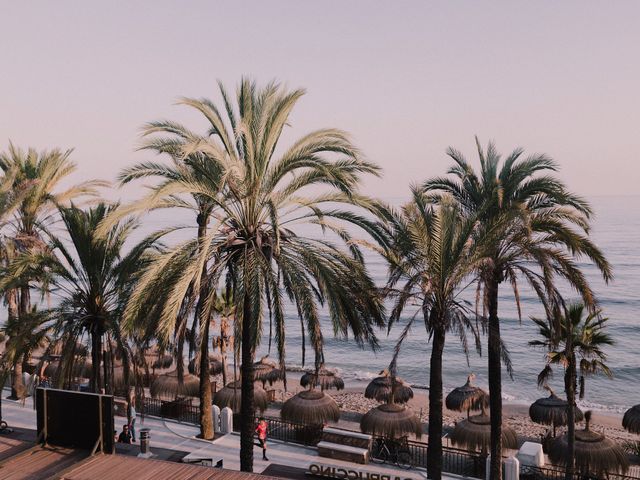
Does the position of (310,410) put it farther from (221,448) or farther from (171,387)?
(171,387)

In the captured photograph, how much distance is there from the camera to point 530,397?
46.4 m

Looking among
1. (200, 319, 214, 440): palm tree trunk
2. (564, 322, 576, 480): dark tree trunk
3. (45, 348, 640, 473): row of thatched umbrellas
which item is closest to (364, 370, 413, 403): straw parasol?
(45, 348, 640, 473): row of thatched umbrellas

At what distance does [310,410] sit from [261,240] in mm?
12125

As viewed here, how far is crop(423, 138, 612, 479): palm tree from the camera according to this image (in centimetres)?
1562

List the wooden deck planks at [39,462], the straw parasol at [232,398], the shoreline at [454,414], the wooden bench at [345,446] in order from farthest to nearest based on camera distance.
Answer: the shoreline at [454,414]
the straw parasol at [232,398]
the wooden bench at [345,446]
the wooden deck planks at [39,462]

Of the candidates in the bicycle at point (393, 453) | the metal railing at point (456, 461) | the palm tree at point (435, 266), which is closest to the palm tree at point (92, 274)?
the palm tree at point (435, 266)

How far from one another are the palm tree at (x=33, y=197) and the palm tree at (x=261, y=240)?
9.68 m

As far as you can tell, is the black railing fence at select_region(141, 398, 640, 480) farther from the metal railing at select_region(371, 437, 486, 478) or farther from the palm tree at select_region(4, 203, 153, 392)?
the palm tree at select_region(4, 203, 153, 392)

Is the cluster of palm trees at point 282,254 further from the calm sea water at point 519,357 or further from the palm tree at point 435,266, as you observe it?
the calm sea water at point 519,357

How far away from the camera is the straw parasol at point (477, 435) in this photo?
22.5m

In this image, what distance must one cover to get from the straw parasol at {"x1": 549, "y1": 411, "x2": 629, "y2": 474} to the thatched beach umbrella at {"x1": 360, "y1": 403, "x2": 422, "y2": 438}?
5.53 meters

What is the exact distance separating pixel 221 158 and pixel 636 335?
2589 inches

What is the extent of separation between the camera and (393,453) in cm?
2047

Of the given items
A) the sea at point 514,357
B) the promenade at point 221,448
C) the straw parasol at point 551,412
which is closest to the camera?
the promenade at point 221,448
